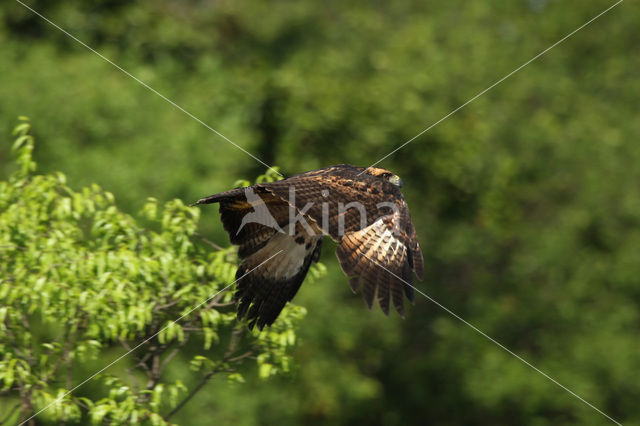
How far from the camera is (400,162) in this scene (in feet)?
55.0

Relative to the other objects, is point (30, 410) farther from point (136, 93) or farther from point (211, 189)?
point (136, 93)

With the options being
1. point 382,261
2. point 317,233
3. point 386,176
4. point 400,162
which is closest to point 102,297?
point 317,233

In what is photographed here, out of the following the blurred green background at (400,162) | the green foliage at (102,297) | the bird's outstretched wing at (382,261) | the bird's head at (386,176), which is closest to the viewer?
the bird's outstretched wing at (382,261)

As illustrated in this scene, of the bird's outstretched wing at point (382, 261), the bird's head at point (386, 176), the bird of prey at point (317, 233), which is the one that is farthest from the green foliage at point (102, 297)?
the bird's head at point (386, 176)

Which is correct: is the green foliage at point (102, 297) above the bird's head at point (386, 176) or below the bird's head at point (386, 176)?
below

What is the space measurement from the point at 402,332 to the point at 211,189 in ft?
24.2

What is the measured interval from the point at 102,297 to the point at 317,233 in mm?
1459

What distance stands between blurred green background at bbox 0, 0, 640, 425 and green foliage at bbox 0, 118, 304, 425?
679 centimetres

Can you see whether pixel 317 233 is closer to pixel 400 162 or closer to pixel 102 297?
pixel 102 297

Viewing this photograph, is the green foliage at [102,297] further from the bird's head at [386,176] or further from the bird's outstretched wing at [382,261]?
the bird's head at [386,176]

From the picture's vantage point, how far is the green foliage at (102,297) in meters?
5.26

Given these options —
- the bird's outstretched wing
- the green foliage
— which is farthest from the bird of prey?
the green foliage

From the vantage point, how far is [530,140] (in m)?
19.9

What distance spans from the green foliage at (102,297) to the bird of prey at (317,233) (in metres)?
0.21
